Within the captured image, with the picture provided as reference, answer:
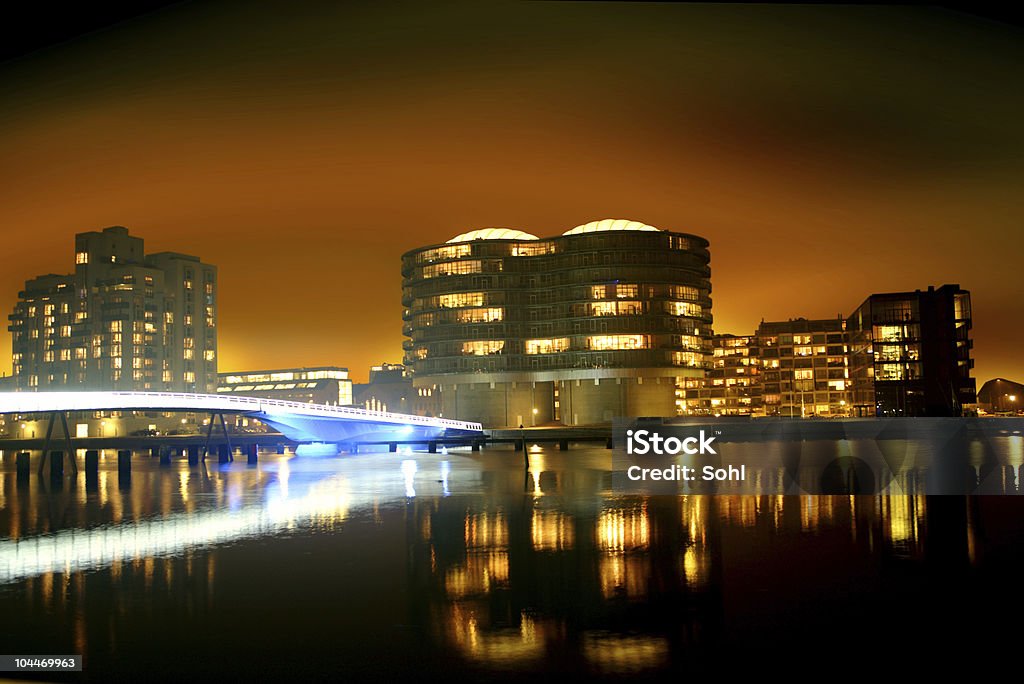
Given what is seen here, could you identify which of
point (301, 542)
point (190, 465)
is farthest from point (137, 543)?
point (190, 465)

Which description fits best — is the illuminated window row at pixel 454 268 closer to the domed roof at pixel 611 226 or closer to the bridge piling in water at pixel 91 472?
the domed roof at pixel 611 226

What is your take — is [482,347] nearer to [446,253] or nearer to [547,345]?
[547,345]

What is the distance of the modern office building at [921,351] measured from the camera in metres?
153

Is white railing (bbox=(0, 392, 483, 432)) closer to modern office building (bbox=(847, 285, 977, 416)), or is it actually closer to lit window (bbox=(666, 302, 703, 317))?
lit window (bbox=(666, 302, 703, 317))

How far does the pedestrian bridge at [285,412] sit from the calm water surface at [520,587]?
40.8 m

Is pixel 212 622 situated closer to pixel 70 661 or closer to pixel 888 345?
pixel 70 661

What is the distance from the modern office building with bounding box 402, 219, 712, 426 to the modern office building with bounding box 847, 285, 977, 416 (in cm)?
3219

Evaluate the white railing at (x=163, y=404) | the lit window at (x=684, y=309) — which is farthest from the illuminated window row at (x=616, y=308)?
the white railing at (x=163, y=404)

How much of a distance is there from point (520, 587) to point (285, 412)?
73.0 metres

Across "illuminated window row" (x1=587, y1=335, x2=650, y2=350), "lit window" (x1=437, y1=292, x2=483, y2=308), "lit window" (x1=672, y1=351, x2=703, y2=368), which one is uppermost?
"lit window" (x1=437, y1=292, x2=483, y2=308)

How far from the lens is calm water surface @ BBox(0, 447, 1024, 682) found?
47.2 ft

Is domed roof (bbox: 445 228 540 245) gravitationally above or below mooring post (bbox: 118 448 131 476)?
above

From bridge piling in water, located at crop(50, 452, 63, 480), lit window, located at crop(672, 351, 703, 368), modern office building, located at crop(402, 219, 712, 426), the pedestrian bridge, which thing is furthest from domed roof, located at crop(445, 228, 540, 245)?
bridge piling in water, located at crop(50, 452, 63, 480)

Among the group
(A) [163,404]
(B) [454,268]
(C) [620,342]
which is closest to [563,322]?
(C) [620,342]
